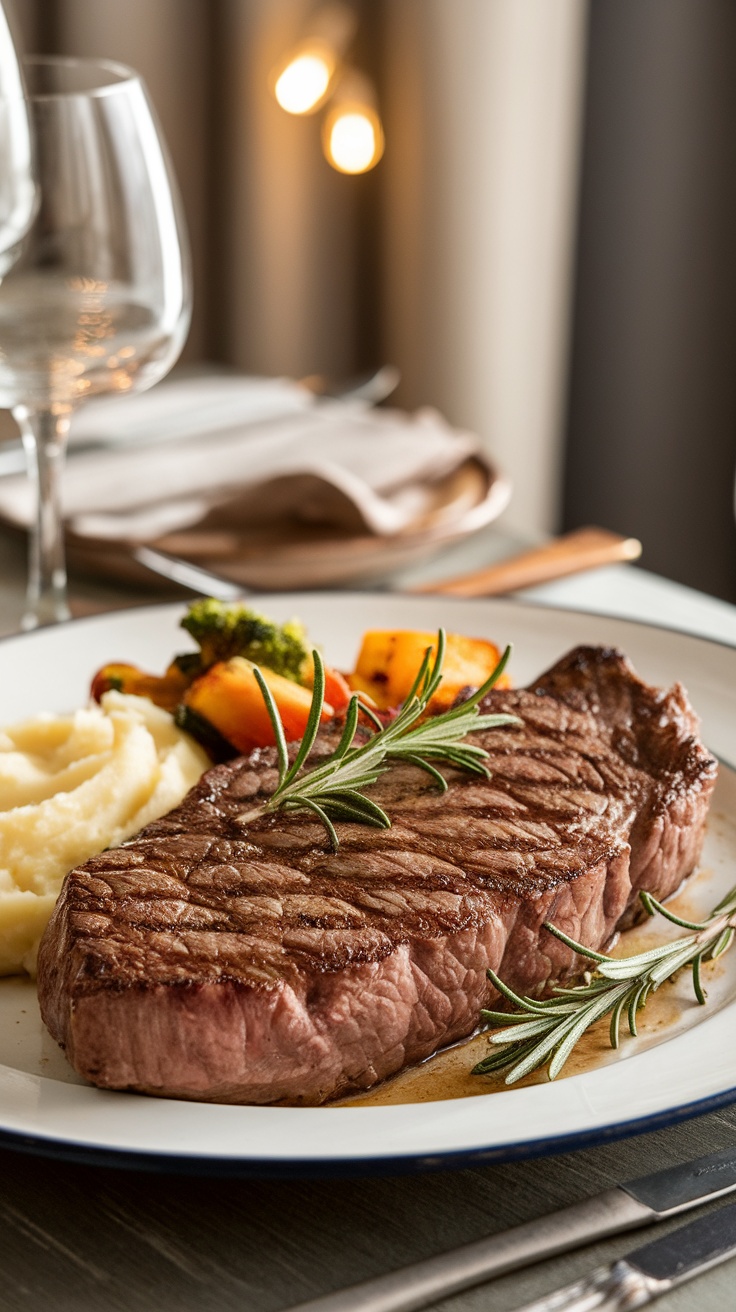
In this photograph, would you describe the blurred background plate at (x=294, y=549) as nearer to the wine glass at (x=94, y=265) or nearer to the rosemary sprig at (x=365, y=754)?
the wine glass at (x=94, y=265)

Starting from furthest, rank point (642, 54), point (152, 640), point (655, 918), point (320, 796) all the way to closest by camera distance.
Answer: point (642, 54) < point (152, 640) < point (655, 918) < point (320, 796)

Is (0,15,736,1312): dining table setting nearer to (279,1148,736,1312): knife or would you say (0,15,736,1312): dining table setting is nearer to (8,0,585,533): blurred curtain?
(279,1148,736,1312): knife

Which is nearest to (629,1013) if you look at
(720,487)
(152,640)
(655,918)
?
(655,918)

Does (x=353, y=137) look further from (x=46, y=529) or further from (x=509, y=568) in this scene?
(x=46, y=529)

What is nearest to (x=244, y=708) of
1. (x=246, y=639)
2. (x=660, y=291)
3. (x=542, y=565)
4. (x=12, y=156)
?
(x=246, y=639)

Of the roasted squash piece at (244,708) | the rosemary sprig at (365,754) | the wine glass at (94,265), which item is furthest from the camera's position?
the wine glass at (94,265)

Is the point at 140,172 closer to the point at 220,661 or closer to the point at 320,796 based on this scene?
the point at 220,661

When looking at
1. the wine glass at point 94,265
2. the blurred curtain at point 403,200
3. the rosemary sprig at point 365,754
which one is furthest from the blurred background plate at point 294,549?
the blurred curtain at point 403,200

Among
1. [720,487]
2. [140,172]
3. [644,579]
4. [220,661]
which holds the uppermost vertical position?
[140,172]
